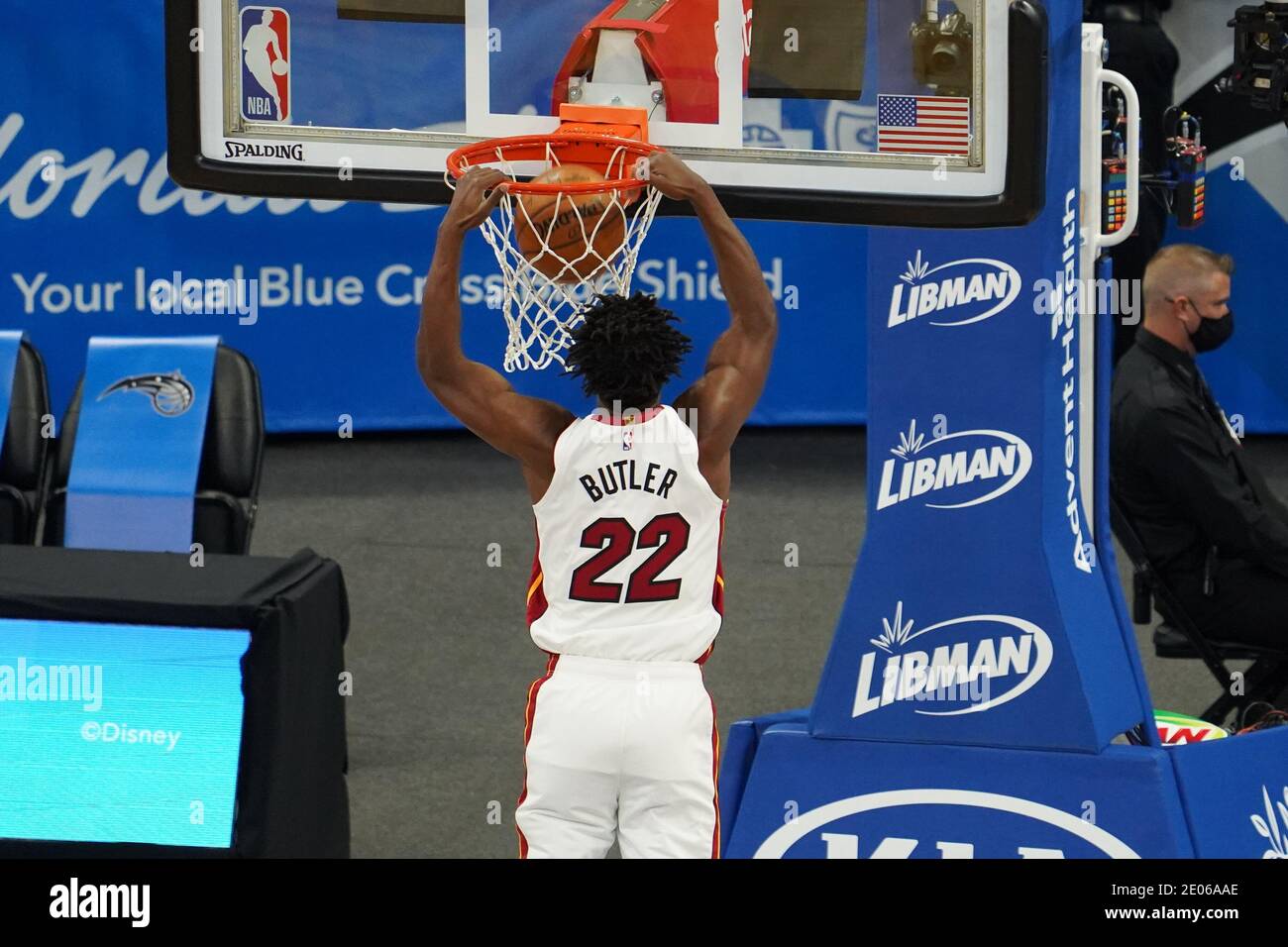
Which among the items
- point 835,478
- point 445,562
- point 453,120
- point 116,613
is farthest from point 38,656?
point 835,478

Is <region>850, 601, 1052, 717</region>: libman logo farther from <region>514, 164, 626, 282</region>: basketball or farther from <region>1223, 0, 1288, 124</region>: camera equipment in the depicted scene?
<region>1223, 0, 1288, 124</region>: camera equipment

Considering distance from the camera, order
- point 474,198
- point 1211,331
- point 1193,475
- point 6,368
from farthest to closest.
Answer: point 6,368
point 1211,331
point 1193,475
point 474,198

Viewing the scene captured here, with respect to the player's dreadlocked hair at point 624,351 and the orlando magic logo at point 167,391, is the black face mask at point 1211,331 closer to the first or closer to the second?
the player's dreadlocked hair at point 624,351

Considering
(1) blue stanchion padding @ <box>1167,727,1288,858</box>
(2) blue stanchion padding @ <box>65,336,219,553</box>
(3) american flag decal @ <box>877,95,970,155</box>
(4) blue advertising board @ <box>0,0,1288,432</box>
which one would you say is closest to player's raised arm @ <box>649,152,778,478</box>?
(3) american flag decal @ <box>877,95,970,155</box>

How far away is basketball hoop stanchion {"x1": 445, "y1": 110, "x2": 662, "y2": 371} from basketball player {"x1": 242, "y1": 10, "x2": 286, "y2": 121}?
1.43 feet

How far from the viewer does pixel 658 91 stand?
4012mm

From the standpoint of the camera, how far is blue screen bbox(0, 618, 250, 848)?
4.32m

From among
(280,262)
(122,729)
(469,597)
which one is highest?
(280,262)

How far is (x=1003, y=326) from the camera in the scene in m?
4.26

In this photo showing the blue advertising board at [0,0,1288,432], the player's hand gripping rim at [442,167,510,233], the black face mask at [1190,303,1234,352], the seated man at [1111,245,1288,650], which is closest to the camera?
the player's hand gripping rim at [442,167,510,233]

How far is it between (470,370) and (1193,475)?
280 cm

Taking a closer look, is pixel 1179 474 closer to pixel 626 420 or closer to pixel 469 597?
pixel 626 420

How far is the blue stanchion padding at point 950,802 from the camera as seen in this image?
168 inches

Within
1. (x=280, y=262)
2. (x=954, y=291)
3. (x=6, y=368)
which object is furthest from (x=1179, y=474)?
(x=280, y=262)
